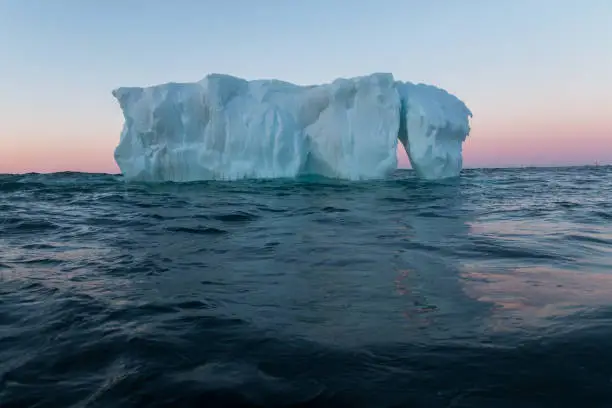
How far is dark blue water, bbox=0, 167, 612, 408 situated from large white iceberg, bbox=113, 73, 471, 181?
1323 cm

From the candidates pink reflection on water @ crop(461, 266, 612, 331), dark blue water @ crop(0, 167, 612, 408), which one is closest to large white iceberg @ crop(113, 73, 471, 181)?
dark blue water @ crop(0, 167, 612, 408)

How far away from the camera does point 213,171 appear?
70.1 ft

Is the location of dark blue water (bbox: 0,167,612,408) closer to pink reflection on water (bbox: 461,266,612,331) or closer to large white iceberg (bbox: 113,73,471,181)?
pink reflection on water (bbox: 461,266,612,331)

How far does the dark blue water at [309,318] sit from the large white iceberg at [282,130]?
1323 centimetres

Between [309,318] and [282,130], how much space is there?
17.8 metres

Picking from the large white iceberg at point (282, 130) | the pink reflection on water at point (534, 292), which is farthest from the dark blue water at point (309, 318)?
the large white iceberg at point (282, 130)

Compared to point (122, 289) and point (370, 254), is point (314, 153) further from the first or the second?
point (122, 289)

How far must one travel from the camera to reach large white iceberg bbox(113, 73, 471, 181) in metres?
20.4

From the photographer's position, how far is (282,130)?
20.8 metres

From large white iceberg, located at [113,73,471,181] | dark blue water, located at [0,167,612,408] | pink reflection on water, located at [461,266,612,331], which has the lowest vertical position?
dark blue water, located at [0,167,612,408]

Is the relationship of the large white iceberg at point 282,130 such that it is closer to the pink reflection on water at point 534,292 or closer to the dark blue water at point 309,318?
the dark blue water at point 309,318

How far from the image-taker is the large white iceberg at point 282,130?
66.9 ft

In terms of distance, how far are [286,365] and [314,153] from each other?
19.2m

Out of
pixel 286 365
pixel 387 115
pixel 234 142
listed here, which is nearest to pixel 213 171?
pixel 234 142
